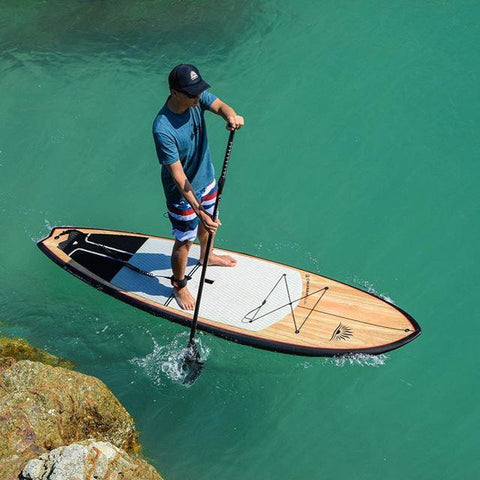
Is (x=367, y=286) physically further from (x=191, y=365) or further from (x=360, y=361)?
(x=191, y=365)

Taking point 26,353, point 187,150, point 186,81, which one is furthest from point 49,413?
point 186,81

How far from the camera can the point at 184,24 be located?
1056cm

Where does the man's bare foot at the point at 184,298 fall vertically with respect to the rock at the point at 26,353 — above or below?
above

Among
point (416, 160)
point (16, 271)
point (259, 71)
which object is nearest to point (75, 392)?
point (16, 271)

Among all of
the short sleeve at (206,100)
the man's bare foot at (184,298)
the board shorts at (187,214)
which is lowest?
the man's bare foot at (184,298)

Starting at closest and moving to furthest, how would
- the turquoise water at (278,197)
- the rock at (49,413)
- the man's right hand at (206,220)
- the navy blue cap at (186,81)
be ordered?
the navy blue cap at (186,81)
the rock at (49,413)
the man's right hand at (206,220)
the turquoise water at (278,197)

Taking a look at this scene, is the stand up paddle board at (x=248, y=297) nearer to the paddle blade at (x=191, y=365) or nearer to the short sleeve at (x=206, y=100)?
the paddle blade at (x=191, y=365)

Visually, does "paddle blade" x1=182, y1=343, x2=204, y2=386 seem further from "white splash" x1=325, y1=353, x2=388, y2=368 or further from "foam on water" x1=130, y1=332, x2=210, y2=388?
"white splash" x1=325, y1=353, x2=388, y2=368

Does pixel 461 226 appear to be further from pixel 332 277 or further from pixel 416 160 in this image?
pixel 332 277

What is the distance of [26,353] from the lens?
6258mm

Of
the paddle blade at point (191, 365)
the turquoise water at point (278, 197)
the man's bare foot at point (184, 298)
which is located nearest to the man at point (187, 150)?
the man's bare foot at point (184, 298)

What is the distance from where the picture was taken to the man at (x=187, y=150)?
4.94 m

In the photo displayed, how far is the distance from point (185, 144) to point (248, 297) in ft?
6.53

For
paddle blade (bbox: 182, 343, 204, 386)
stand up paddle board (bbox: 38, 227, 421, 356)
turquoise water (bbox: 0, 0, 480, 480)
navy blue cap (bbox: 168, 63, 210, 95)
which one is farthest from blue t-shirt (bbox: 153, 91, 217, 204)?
turquoise water (bbox: 0, 0, 480, 480)
